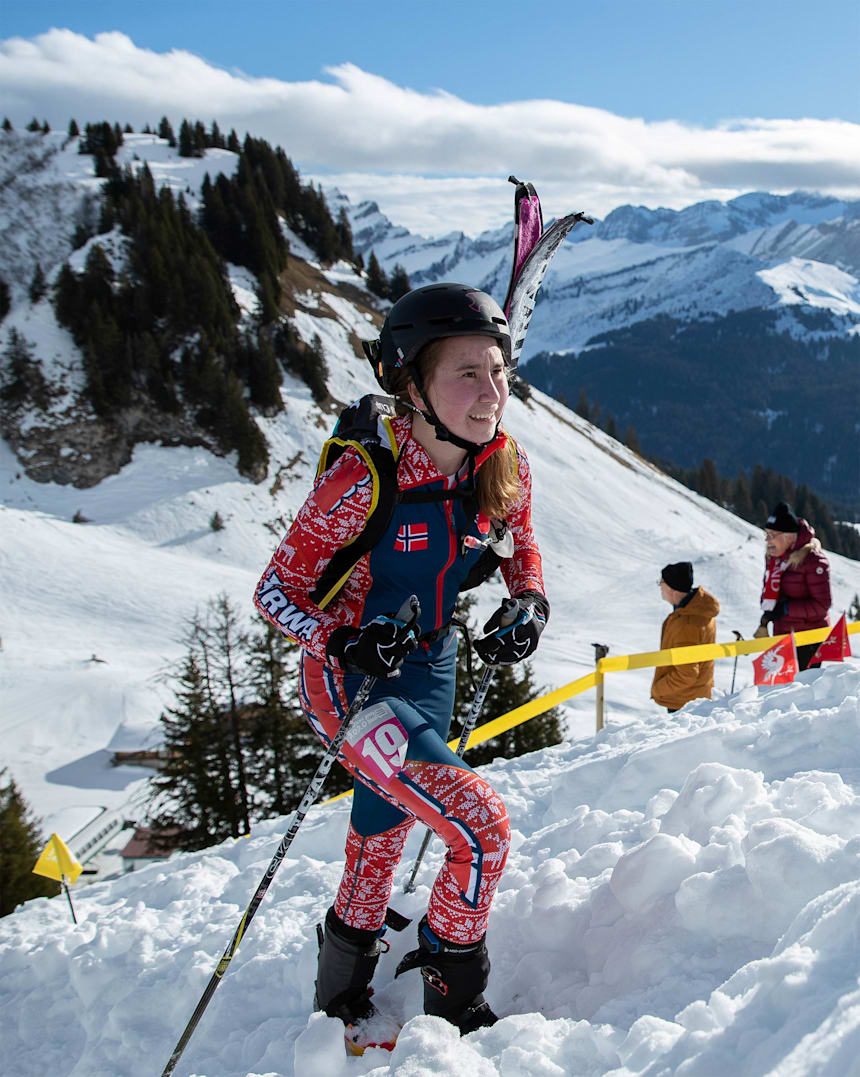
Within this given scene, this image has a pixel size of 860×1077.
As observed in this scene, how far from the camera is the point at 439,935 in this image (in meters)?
3.21

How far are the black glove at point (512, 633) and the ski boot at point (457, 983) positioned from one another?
1.16 metres

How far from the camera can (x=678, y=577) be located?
842 cm

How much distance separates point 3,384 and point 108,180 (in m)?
28.5

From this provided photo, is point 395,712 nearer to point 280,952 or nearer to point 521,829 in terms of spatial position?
point 280,952

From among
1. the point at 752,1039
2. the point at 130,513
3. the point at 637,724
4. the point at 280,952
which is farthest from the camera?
the point at 130,513

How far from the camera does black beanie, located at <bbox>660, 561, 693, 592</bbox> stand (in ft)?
27.4

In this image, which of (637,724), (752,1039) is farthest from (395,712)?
(637,724)

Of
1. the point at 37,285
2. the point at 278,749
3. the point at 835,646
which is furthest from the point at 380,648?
the point at 37,285

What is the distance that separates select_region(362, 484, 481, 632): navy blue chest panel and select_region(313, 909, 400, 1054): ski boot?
1.45 metres

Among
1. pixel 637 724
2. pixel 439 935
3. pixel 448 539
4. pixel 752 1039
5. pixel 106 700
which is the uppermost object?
pixel 448 539

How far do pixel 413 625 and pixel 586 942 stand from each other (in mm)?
1653

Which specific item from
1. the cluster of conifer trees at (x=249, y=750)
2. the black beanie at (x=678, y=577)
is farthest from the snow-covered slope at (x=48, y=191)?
the black beanie at (x=678, y=577)

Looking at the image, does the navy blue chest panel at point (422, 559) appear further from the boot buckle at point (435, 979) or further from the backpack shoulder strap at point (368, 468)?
the boot buckle at point (435, 979)

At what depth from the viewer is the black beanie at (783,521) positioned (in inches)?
340
